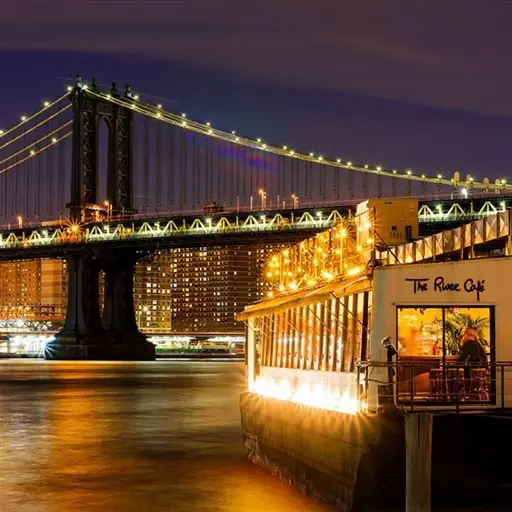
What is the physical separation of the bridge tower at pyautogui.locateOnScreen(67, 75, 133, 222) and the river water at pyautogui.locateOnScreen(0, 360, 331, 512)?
74.4 m

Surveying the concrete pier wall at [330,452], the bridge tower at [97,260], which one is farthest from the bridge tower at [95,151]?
the concrete pier wall at [330,452]

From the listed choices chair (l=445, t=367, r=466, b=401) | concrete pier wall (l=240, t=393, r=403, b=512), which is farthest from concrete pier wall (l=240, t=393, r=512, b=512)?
chair (l=445, t=367, r=466, b=401)

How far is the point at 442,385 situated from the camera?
1812cm

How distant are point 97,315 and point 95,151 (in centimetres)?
1723

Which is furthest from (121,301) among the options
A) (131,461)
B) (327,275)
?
(327,275)

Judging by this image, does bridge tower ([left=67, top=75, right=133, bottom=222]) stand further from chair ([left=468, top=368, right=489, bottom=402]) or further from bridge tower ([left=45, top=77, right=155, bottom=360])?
chair ([left=468, top=368, right=489, bottom=402])

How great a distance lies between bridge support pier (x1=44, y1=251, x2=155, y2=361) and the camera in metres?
120

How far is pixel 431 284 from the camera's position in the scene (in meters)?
18.1

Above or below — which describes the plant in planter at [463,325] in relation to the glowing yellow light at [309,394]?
above

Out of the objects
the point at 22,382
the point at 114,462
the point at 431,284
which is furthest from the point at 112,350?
the point at 431,284

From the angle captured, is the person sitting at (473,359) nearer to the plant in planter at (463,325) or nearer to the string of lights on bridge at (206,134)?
the plant in planter at (463,325)

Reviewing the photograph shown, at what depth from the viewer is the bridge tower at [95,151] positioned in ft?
399

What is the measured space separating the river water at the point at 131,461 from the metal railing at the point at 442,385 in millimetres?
2327

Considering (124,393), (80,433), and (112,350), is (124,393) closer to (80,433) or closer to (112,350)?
(80,433)
